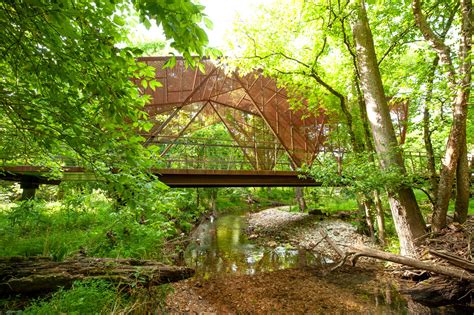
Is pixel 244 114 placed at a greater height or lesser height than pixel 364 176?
greater

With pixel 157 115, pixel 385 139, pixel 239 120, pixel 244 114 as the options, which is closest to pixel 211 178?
pixel 157 115

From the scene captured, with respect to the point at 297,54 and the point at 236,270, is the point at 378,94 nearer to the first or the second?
the point at 297,54

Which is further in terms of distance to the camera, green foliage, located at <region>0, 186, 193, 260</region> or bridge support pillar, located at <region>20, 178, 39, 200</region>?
bridge support pillar, located at <region>20, 178, 39, 200</region>

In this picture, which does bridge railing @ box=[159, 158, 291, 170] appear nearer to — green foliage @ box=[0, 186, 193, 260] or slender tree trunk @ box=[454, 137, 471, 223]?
green foliage @ box=[0, 186, 193, 260]

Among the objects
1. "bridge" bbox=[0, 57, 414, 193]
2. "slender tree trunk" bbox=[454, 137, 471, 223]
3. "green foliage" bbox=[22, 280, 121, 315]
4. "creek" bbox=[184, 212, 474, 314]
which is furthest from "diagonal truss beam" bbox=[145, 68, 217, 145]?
"slender tree trunk" bbox=[454, 137, 471, 223]

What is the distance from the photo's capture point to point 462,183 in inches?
210

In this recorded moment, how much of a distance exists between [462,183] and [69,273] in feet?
24.3

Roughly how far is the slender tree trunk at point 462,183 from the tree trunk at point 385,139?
2.66 feet

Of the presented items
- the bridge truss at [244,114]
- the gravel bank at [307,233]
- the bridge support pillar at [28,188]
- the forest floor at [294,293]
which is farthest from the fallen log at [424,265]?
the bridge support pillar at [28,188]

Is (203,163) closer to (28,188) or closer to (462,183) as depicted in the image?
(28,188)

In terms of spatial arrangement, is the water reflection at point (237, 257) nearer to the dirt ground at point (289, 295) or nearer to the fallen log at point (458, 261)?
the dirt ground at point (289, 295)

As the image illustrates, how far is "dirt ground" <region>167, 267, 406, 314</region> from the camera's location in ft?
15.4

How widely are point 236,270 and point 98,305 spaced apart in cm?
461

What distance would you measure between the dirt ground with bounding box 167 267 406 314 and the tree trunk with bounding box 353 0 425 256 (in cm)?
135
